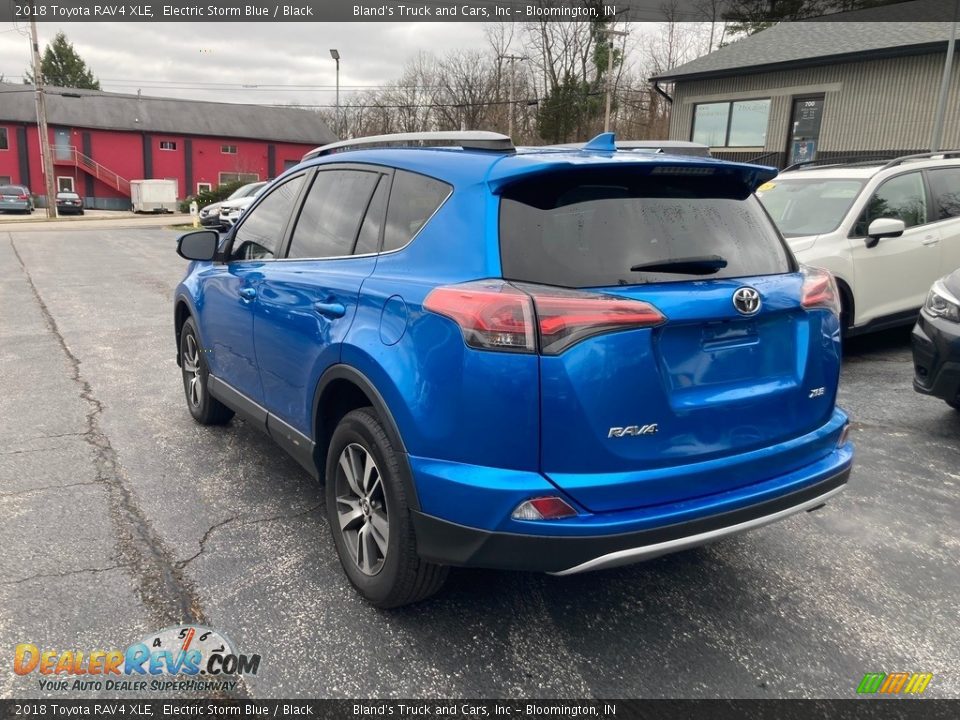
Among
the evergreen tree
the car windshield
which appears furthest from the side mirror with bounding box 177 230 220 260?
the evergreen tree

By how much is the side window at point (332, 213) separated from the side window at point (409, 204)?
24 cm

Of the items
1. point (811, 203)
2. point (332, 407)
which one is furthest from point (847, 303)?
point (332, 407)

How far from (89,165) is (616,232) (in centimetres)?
5642

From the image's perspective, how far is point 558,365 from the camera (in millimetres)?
2289

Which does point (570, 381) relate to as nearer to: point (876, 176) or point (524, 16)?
point (876, 176)

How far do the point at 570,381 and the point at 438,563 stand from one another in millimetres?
788

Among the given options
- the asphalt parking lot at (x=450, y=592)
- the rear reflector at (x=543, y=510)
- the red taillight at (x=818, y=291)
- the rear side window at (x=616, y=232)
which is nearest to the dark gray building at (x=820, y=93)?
the asphalt parking lot at (x=450, y=592)

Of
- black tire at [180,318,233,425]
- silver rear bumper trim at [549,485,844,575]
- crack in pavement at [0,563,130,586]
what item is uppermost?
silver rear bumper trim at [549,485,844,575]

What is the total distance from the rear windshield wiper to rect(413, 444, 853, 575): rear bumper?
785 mm

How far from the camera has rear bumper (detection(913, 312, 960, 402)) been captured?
15.8 feet

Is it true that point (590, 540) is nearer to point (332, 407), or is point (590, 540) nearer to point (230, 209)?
point (332, 407)

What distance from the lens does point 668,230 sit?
270 centimetres

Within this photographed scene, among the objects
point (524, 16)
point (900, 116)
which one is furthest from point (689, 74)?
point (524, 16)

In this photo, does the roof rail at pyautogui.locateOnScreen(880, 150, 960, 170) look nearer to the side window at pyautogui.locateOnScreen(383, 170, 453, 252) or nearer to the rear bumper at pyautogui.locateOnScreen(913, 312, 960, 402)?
the rear bumper at pyautogui.locateOnScreen(913, 312, 960, 402)
